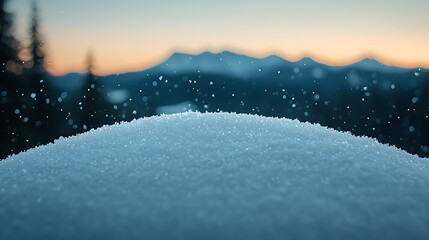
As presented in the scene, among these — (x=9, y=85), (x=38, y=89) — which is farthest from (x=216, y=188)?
(x=38, y=89)

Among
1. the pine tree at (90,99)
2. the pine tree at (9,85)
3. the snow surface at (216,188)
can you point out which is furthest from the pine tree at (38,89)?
the snow surface at (216,188)

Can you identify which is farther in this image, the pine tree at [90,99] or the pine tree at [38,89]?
the pine tree at [90,99]

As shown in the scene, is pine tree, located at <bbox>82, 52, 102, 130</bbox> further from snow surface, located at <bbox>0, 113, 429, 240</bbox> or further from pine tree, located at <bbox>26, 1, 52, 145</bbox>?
snow surface, located at <bbox>0, 113, 429, 240</bbox>

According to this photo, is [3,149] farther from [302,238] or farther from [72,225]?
[302,238]

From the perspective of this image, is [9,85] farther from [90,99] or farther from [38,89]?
[90,99]

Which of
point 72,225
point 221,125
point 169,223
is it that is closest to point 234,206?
point 169,223

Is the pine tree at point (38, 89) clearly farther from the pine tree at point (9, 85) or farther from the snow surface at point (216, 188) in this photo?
the snow surface at point (216, 188)

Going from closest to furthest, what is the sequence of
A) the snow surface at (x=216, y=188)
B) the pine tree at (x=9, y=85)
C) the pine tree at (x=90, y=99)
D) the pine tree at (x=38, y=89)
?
1. the snow surface at (x=216, y=188)
2. the pine tree at (x=9, y=85)
3. the pine tree at (x=38, y=89)
4. the pine tree at (x=90, y=99)
